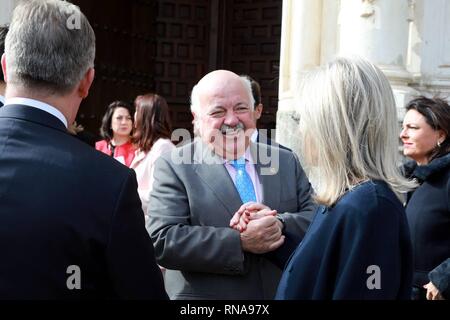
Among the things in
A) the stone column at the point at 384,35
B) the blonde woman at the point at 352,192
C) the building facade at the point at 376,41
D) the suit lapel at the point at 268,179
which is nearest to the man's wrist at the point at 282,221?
the suit lapel at the point at 268,179

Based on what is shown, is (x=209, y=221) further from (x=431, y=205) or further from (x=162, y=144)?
(x=162, y=144)

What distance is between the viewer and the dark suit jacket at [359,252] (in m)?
2.23

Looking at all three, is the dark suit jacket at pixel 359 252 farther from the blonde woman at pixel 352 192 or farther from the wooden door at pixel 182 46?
the wooden door at pixel 182 46

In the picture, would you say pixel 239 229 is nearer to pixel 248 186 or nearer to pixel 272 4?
pixel 248 186

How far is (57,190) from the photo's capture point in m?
1.94

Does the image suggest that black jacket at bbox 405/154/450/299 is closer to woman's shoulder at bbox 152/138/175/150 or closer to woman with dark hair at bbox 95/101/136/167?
woman's shoulder at bbox 152/138/175/150

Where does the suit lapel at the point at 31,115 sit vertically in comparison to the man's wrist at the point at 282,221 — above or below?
above

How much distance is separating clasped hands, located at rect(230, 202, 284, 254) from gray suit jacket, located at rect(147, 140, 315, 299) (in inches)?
1.6

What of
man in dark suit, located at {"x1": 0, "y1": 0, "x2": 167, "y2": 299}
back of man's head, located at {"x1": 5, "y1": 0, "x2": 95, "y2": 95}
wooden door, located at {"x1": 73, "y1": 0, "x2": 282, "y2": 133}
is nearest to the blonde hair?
man in dark suit, located at {"x1": 0, "y1": 0, "x2": 167, "y2": 299}

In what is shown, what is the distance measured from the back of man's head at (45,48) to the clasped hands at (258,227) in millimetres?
1324

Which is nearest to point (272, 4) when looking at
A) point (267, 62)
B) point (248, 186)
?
point (267, 62)

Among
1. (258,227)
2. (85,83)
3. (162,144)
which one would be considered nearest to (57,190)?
(85,83)

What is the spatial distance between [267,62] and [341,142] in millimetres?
7750
